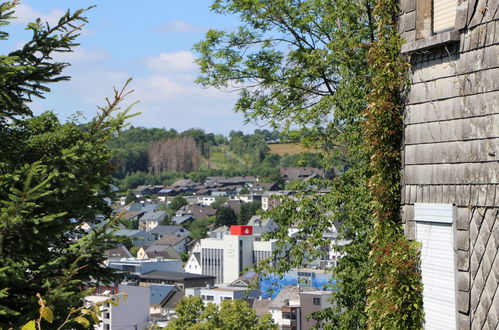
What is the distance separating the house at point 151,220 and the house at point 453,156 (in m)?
166

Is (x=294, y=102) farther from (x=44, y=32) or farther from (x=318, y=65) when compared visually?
(x=44, y=32)

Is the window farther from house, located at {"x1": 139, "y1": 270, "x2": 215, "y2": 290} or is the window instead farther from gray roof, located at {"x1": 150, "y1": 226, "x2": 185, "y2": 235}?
gray roof, located at {"x1": 150, "y1": 226, "x2": 185, "y2": 235}

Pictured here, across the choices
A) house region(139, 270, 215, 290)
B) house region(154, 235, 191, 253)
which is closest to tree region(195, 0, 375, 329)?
house region(139, 270, 215, 290)

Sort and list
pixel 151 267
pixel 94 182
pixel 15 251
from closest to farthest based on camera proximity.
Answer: pixel 15 251, pixel 94 182, pixel 151 267

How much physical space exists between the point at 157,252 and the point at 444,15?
131 metres

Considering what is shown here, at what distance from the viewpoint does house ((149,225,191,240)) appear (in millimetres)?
156875

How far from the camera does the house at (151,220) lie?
173625mm

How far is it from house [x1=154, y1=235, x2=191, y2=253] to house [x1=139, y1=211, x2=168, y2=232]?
22.4 m

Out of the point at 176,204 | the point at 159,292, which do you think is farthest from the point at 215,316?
the point at 176,204

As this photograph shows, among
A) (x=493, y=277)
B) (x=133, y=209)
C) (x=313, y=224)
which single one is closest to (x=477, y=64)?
(x=493, y=277)

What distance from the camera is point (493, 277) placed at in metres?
5.55

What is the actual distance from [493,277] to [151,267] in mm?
109273

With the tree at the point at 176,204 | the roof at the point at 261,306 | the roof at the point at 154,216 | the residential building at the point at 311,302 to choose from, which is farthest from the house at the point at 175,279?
the tree at the point at 176,204

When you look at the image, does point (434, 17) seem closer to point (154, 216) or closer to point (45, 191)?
point (45, 191)
